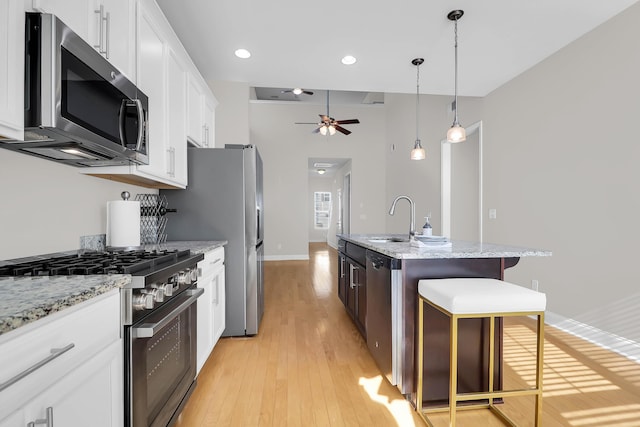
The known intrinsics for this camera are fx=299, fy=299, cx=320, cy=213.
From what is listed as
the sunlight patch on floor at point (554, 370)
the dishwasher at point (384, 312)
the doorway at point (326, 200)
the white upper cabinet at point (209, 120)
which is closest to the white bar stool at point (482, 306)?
the dishwasher at point (384, 312)

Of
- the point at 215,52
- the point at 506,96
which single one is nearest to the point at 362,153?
the point at 506,96

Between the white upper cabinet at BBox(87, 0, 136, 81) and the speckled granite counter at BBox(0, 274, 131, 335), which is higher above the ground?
the white upper cabinet at BBox(87, 0, 136, 81)

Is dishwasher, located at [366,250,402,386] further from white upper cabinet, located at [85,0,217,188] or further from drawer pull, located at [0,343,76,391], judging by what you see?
white upper cabinet, located at [85,0,217,188]

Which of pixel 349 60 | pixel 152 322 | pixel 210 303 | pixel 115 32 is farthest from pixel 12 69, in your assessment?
pixel 349 60

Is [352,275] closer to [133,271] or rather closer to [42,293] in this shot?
[133,271]

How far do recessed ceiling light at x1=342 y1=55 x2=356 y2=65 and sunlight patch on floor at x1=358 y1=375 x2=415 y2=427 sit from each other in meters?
2.98

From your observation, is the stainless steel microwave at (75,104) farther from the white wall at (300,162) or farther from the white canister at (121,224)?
the white wall at (300,162)

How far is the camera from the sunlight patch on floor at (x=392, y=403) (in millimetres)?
1613

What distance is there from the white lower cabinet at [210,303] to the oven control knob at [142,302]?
75cm

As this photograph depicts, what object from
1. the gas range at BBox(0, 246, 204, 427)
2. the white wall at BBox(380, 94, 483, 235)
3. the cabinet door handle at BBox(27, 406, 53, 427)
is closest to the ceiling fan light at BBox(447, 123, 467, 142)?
the white wall at BBox(380, 94, 483, 235)

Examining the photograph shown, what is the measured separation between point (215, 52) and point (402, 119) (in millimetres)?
4323

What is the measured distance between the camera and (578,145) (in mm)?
2766

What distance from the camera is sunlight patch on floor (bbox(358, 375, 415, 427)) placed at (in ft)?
5.29

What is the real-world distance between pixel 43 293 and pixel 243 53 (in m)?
3.01
